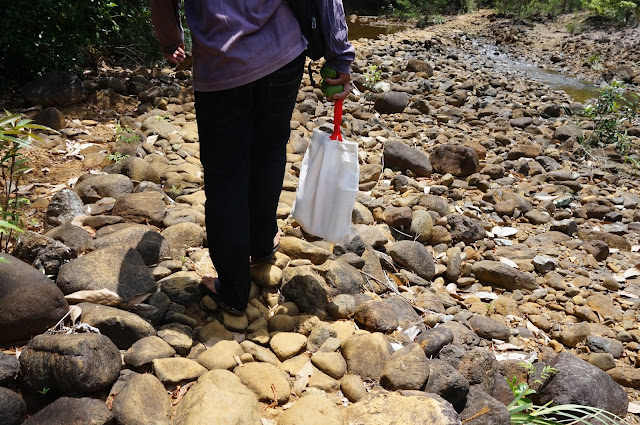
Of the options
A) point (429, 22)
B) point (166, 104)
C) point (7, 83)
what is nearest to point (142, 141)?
point (166, 104)

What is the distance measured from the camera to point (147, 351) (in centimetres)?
185

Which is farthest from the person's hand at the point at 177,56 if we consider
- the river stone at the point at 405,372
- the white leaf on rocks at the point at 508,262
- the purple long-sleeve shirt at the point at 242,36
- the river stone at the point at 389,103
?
the river stone at the point at 389,103

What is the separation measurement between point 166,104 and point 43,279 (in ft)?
11.1

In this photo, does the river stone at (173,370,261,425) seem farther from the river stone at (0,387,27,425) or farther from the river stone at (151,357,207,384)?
the river stone at (0,387,27,425)

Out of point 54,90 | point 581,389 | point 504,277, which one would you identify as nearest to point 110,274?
point 581,389

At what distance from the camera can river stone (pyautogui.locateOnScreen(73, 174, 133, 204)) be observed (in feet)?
10.0

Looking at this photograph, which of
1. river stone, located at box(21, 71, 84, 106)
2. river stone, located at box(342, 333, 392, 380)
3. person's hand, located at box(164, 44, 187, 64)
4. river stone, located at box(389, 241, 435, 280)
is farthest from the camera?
river stone, located at box(21, 71, 84, 106)

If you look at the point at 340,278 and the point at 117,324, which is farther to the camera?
the point at 340,278

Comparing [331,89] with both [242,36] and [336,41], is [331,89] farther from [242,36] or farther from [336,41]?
[242,36]

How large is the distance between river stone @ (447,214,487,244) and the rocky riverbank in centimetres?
1

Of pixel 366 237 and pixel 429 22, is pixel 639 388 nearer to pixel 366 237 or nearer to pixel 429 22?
pixel 366 237

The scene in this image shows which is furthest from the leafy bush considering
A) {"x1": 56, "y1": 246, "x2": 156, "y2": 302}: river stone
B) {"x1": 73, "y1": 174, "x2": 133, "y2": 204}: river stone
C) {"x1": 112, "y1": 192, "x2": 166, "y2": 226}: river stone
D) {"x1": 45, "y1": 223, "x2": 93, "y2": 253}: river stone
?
{"x1": 56, "y1": 246, "x2": 156, "y2": 302}: river stone

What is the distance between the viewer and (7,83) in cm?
451

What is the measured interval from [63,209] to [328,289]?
144 cm
